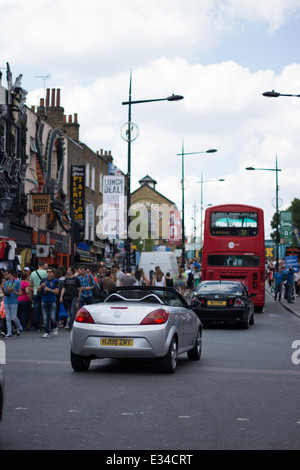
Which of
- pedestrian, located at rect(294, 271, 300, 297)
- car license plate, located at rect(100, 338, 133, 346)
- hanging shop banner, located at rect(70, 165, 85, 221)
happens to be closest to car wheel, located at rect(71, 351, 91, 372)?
car license plate, located at rect(100, 338, 133, 346)

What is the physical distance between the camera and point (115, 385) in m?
9.70

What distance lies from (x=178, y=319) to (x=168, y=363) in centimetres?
89

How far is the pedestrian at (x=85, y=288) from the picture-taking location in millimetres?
19219

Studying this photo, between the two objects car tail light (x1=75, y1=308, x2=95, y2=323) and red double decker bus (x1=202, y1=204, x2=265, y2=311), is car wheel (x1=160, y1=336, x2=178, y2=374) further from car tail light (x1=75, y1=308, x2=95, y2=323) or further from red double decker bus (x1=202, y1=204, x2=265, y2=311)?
red double decker bus (x1=202, y1=204, x2=265, y2=311)

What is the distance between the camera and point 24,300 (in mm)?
18828

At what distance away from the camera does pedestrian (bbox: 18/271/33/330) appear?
1880 cm

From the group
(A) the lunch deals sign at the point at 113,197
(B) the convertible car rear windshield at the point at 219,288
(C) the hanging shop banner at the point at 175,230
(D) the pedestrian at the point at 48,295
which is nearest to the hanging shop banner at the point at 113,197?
(A) the lunch deals sign at the point at 113,197

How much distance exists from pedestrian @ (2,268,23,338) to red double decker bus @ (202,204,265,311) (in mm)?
11580

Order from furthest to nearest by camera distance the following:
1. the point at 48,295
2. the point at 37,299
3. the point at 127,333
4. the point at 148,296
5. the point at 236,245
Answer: the point at 236,245
the point at 37,299
the point at 48,295
the point at 148,296
the point at 127,333

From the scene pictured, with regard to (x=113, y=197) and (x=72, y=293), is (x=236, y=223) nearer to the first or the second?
(x=113, y=197)

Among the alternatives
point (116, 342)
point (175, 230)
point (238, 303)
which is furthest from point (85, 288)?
point (175, 230)

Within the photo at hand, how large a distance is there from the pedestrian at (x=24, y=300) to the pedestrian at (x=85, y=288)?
1329 millimetres

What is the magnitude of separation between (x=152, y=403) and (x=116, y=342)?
256cm

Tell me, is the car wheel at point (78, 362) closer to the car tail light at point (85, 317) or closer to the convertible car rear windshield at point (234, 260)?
the car tail light at point (85, 317)
